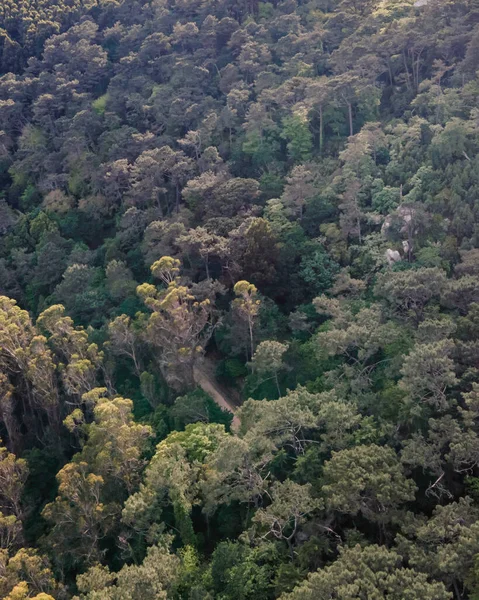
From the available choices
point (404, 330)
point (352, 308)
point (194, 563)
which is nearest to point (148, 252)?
point (352, 308)

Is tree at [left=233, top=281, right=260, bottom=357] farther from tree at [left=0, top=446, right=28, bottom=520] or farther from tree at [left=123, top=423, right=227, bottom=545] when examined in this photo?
tree at [left=0, top=446, right=28, bottom=520]

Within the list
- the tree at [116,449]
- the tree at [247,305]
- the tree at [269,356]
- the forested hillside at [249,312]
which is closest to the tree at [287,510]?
the forested hillside at [249,312]

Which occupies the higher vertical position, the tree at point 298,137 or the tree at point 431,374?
the tree at point 298,137

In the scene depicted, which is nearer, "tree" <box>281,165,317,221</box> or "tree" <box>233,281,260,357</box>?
"tree" <box>233,281,260,357</box>

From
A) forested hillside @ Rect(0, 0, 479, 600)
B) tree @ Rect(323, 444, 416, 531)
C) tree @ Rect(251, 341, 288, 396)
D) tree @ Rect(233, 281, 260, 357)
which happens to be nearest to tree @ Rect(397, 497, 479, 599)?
forested hillside @ Rect(0, 0, 479, 600)

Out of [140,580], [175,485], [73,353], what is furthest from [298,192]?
[140,580]

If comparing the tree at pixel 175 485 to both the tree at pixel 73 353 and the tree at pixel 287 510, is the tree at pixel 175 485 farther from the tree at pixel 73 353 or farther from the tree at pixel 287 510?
the tree at pixel 73 353

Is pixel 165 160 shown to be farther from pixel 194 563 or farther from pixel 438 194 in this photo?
pixel 194 563

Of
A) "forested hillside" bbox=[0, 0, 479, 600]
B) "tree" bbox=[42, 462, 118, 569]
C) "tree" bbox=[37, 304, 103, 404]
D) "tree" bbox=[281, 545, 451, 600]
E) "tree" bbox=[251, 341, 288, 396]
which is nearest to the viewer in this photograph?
"tree" bbox=[281, 545, 451, 600]
